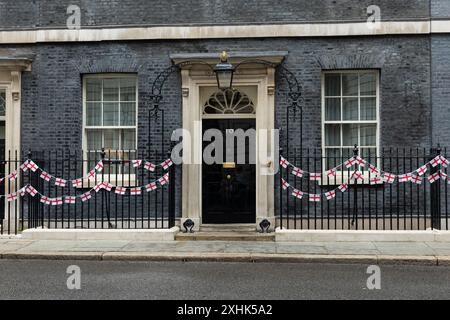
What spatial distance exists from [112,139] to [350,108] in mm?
5440

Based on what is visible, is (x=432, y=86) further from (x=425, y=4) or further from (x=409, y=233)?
(x=409, y=233)

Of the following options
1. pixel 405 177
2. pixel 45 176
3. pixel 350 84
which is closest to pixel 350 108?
pixel 350 84

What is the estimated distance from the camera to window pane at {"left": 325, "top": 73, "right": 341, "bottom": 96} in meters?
11.9

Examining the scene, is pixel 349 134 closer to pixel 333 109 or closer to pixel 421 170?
pixel 333 109

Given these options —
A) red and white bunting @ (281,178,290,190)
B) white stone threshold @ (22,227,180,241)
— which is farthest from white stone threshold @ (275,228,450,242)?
white stone threshold @ (22,227,180,241)

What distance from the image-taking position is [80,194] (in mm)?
11859

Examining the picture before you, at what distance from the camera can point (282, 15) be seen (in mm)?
11680

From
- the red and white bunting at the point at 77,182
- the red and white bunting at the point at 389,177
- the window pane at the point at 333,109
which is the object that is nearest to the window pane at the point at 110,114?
the red and white bunting at the point at 77,182

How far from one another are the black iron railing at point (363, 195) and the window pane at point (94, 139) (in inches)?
165

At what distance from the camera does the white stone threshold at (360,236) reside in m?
10.2

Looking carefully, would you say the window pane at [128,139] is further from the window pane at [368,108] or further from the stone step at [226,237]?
the window pane at [368,108]

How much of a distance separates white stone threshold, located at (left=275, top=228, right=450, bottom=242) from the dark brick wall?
15.2 feet

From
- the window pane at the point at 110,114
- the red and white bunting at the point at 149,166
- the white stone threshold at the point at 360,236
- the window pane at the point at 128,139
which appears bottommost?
the white stone threshold at the point at 360,236
